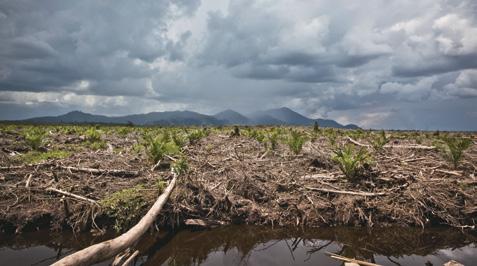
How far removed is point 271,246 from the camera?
6.80 meters

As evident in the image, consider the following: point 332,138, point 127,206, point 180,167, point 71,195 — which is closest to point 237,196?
point 180,167

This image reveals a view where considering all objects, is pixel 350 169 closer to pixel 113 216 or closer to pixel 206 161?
pixel 206 161

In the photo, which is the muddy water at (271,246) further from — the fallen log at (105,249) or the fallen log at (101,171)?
the fallen log at (101,171)

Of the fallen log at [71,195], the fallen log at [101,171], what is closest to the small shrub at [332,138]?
the fallen log at [101,171]

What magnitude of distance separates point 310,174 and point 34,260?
6884mm

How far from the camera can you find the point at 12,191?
8.10m

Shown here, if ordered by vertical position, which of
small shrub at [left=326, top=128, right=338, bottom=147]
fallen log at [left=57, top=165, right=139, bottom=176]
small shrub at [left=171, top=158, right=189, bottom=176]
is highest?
small shrub at [left=326, top=128, right=338, bottom=147]

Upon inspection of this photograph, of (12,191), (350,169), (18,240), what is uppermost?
(350,169)

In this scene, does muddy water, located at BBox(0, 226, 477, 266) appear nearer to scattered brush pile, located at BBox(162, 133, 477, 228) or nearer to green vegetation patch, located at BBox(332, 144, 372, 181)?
scattered brush pile, located at BBox(162, 133, 477, 228)

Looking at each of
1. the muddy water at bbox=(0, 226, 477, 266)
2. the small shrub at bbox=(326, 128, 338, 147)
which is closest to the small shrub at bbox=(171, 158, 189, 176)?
the muddy water at bbox=(0, 226, 477, 266)

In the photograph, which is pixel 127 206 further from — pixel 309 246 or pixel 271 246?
pixel 309 246

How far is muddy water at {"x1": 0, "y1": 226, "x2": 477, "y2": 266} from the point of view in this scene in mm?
6074

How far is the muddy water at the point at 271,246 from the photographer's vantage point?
6.07m

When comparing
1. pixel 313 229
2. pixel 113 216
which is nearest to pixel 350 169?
pixel 313 229
